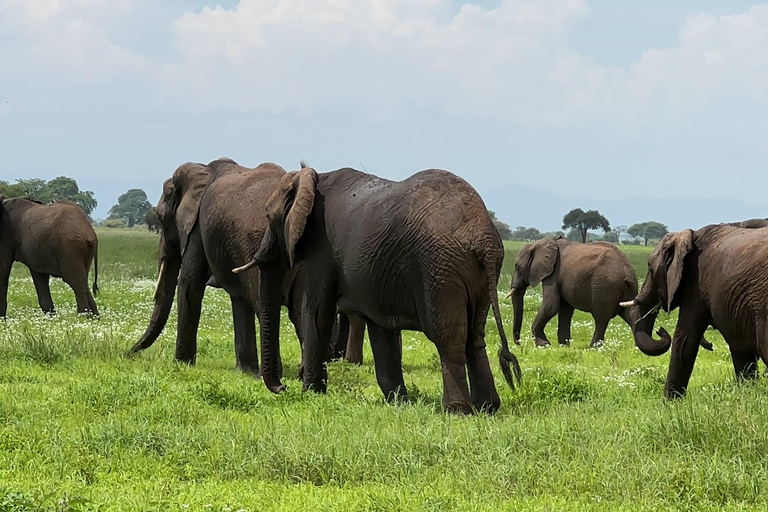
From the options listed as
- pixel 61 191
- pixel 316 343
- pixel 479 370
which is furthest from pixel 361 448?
pixel 61 191

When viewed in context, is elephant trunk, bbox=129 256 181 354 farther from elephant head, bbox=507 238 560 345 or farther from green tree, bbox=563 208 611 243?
green tree, bbox=563 208 611 243

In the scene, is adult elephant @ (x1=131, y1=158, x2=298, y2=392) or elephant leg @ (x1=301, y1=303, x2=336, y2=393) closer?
elephant leg @ (x1=301, y1=303, x2=336, y2=393)

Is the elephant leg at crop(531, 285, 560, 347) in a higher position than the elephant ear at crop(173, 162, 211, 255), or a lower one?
lower

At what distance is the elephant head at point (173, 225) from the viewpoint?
1339 cm

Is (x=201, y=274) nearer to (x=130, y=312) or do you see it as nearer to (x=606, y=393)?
(x=606, y=393)

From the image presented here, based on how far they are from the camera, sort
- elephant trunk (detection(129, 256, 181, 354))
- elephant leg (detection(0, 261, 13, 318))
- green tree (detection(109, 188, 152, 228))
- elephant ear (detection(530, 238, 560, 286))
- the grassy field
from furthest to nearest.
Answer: green tree (detection(109, 188, 152, 228)) < elephant ear (detection(530, 238, 560, 286)) < elephant leg (detection(0, 261, 13, 318)) < elephant trunk (detection(129, 256, 181, 354)) < the grassy field

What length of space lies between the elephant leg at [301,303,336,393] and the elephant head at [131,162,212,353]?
345 cm

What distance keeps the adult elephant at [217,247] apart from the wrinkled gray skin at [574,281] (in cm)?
815

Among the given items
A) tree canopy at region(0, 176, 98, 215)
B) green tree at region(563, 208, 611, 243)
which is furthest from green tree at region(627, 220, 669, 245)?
tree canopy at region(0, 176, 98, 215)

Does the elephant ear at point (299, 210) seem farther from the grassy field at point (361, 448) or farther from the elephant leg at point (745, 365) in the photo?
the elephant leg at point (745, 365)

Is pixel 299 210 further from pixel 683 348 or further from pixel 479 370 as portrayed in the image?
pixel 683 348

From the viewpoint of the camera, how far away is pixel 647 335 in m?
10.9

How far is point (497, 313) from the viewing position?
8859 millimetres

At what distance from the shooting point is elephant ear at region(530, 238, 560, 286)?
69.1ft
